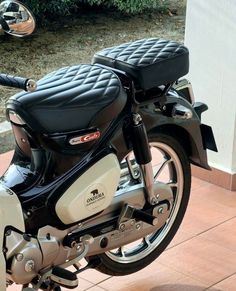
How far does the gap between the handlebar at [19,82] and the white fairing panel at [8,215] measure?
1.31 feet

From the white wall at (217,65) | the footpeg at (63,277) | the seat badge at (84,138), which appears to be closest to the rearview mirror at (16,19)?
the seat badge at (84,138)

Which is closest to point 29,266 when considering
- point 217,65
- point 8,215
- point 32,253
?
point 32,253

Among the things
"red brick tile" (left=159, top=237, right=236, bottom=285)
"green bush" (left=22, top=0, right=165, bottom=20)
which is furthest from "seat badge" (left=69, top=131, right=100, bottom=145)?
"green bush" (left=22, top=0, right=165, bottom=20)

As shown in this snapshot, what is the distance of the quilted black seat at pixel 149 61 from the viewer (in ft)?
9.36

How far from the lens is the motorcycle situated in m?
2.62

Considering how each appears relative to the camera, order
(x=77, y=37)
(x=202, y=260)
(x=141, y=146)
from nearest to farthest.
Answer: (x=141, y=146), (x=202, y=260), (x=77, y=37)

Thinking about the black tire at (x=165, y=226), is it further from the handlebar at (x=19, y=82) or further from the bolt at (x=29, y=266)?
the handlebar at (x=19, y=82)

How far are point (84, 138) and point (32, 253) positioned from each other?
430 millimetres

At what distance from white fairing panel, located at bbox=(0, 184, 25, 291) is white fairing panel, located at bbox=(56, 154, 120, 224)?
0.46 feet

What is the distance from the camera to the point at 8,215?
257 centimetres

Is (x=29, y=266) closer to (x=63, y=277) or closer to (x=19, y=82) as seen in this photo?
→ (x=63, y=277)

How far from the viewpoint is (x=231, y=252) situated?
3441mm

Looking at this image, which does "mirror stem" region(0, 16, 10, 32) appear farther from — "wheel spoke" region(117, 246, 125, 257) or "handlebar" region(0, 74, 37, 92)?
"wheel spoke" region(117, 246, 125, 257)

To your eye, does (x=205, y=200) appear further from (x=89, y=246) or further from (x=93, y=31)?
(x=93, y=31)
